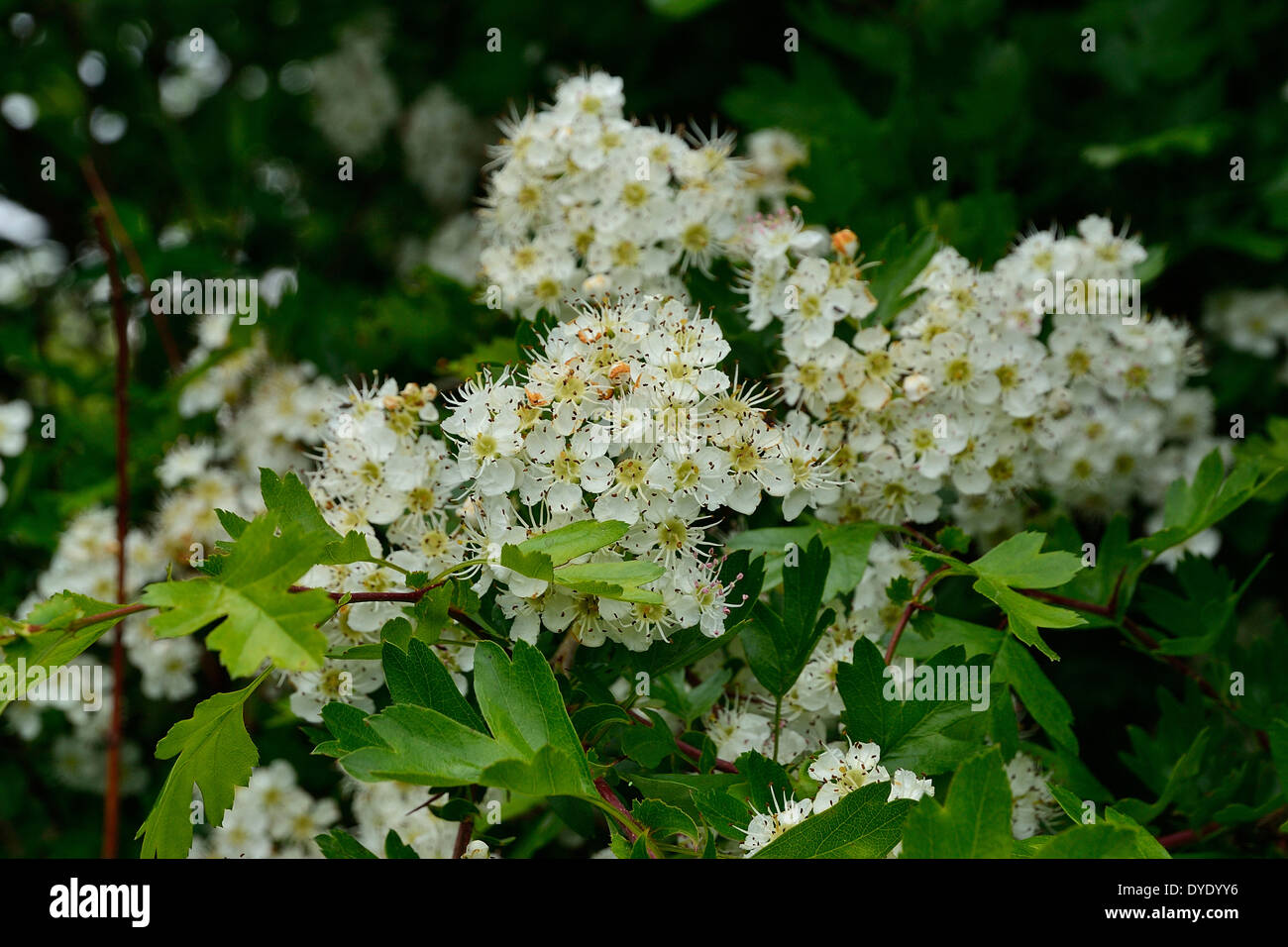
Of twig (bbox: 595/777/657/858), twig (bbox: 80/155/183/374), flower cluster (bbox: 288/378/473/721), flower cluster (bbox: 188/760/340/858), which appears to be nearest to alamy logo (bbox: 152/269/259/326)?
twig (bbox: 80/155/183/374)

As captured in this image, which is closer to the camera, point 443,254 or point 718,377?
point 718,377

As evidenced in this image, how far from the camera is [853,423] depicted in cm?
200

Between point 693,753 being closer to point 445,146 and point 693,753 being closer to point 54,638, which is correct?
point 54,638

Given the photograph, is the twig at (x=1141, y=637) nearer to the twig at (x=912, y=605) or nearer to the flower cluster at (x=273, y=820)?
the twig at (x=912, y=605)

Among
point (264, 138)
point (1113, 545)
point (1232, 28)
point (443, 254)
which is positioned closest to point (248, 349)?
point (443, 254)

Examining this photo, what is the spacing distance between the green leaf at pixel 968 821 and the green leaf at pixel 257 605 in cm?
68

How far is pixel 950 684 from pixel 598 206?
117cm

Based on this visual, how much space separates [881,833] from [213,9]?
384cm

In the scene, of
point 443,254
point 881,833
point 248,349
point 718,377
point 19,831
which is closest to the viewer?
point 881,833

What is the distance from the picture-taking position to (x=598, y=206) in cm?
223

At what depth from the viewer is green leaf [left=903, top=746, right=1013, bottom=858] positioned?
4.00 ft

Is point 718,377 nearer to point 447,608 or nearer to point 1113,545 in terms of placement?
point 447,608
